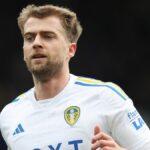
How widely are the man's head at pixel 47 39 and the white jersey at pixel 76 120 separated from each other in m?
0.19

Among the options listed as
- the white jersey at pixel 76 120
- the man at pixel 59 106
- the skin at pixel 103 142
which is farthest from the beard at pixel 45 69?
the skin at pixel 103 142

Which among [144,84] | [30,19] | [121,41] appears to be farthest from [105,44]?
[30,19]

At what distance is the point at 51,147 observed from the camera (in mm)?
3721

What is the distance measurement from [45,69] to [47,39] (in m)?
0.20

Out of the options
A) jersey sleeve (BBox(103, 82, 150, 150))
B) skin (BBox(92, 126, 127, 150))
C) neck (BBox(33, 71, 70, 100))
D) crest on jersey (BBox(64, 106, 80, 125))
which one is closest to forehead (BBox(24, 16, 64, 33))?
neck (BBox(33, 71, 70, 100))

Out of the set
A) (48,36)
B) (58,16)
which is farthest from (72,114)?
(58,16)

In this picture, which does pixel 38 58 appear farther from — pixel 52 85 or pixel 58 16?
pixel 58 16

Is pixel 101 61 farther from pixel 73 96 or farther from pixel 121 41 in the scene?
pixel 73 96

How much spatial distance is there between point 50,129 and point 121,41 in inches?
237

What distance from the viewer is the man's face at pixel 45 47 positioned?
3.79 m

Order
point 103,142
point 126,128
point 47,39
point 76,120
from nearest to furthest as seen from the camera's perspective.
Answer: point 103,142, point 126,128, point 76,120, point 47,39

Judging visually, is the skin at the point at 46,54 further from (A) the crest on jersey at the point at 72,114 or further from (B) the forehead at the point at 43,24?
(A) the crest on jersey at the point at 72,114

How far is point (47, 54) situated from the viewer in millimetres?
3809

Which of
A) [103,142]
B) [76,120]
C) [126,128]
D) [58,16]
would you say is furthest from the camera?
[58,16]
